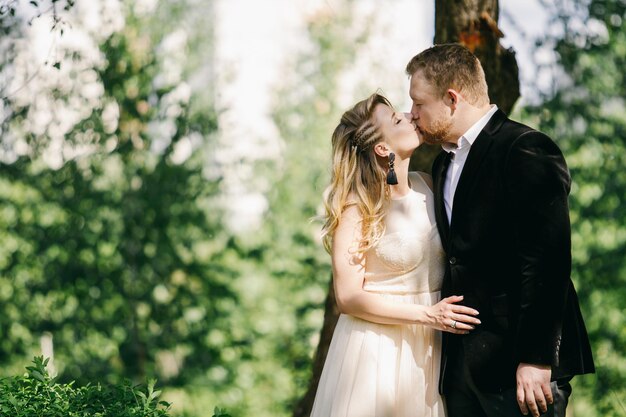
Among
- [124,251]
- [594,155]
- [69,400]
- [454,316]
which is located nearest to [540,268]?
[454,316]

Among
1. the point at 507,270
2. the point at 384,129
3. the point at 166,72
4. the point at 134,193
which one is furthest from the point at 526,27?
the point at 507,270

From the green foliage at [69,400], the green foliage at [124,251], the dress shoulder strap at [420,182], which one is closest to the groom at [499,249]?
the dress shoulder strap at [420,182]

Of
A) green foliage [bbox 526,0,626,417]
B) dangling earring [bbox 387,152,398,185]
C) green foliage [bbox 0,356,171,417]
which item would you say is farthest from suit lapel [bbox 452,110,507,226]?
green foliage [bbox 526,0,626,417]

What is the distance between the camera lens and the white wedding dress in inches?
141

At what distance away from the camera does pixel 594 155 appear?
25.8ft

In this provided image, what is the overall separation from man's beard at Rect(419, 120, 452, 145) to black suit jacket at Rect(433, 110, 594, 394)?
0.17 meters

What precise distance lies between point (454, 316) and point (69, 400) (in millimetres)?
1527

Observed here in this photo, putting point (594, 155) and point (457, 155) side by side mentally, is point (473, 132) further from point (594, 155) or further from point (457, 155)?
point (594, 155)

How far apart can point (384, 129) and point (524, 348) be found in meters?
1.10

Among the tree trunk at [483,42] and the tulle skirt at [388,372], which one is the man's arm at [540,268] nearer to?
the tulle skirt at [388,372]

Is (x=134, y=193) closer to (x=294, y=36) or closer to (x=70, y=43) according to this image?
(x=70, y=43)

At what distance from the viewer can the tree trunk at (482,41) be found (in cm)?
500

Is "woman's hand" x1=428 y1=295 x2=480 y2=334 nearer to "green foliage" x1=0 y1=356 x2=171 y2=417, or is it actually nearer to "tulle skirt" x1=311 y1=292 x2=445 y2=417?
"tulle skirt" x1=311 y1=292 x2=445 y2=417

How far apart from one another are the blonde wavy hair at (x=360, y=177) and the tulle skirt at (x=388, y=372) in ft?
1.10
